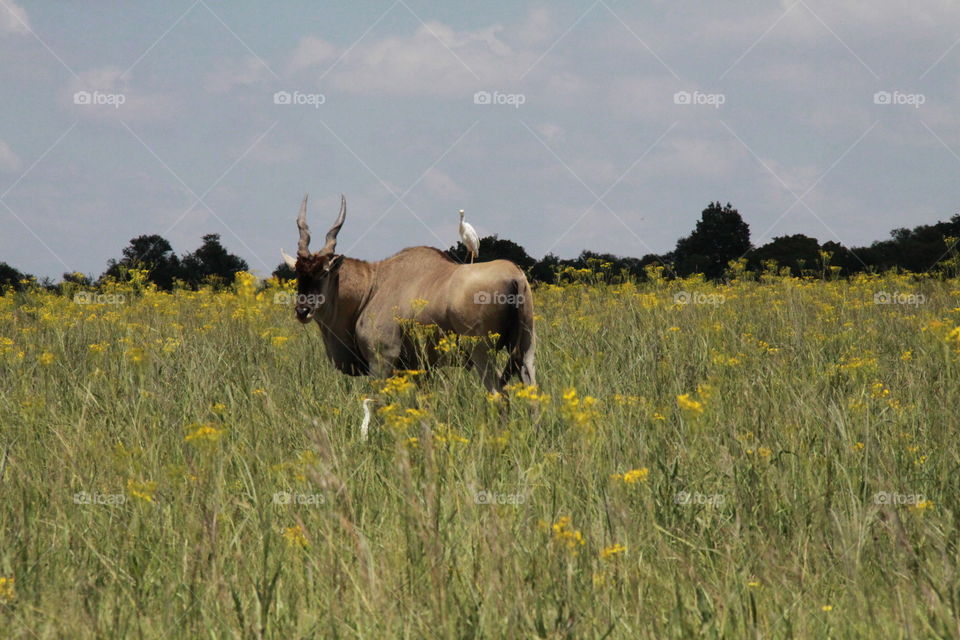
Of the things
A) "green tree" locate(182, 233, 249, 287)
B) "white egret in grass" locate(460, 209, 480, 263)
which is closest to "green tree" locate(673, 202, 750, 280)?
"green tree" locate(182, 233, 249, 287)

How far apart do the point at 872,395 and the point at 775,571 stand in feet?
7.84

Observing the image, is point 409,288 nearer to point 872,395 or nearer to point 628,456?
point 628,456

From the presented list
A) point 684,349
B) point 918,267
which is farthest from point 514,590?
point 918,267

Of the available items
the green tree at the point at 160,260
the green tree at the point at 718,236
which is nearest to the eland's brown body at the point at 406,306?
the green tree at the point at 160,260

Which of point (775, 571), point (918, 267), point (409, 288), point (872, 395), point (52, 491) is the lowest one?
point (775, 571)

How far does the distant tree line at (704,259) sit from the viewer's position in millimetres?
12172

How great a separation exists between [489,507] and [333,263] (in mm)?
3458

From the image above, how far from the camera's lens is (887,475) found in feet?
12.9

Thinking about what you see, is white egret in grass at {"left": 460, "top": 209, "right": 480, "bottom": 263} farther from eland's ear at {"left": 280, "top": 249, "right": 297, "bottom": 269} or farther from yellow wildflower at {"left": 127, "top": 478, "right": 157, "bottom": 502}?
yellow wildflower at {"left": 127, "top": 478, "right": 157, "bottom": 502}

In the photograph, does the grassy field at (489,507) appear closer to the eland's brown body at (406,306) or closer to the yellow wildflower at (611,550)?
the yellow wildflower at (611,550)

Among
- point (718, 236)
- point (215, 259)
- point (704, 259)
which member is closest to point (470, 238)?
→ point (215, 259)

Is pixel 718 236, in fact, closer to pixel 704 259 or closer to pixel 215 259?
pixel 704 259

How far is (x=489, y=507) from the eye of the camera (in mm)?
3430

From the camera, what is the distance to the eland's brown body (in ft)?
19.7
